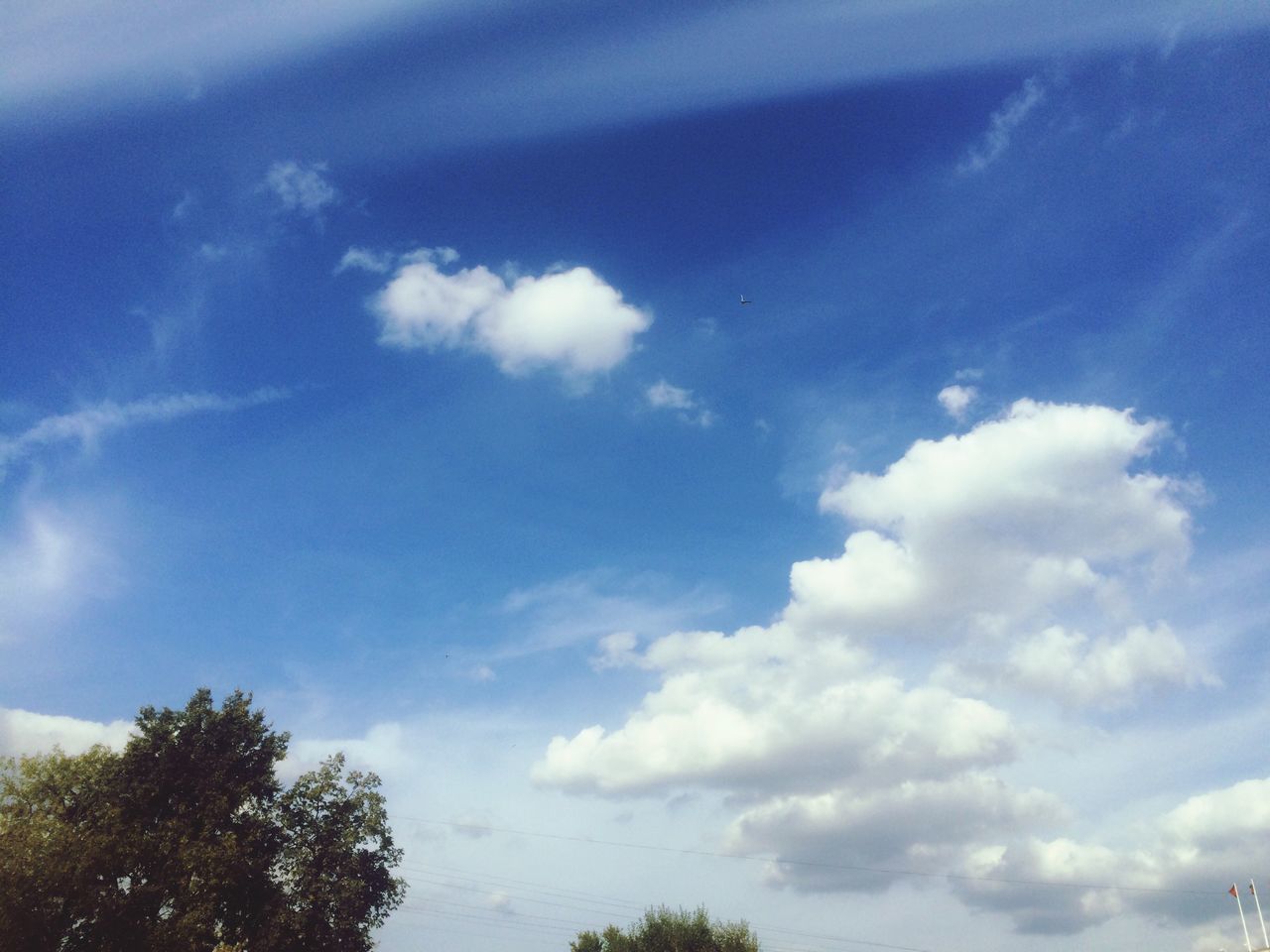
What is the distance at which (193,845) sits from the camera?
6450 cm

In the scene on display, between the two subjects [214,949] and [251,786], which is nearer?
[214,949]

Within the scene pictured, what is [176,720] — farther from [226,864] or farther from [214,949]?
[214,949]

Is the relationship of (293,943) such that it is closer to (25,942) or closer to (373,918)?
(373,918)

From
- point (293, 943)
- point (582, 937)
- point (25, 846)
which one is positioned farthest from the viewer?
point (582, 937)

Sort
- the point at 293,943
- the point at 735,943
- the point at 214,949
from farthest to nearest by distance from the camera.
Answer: the point at 735,943 < the point at 293,943 < the point at 214,949

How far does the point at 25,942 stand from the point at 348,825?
2260cm

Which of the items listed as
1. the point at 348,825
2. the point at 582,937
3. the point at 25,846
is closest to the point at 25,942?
the point at 25,846

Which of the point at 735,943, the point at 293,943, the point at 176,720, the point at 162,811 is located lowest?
the point at 735,943

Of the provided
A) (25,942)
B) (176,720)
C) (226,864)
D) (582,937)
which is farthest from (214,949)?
(582,937)

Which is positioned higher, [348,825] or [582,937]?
[348,825]

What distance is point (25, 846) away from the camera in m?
55.4

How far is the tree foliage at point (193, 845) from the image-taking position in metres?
60.3

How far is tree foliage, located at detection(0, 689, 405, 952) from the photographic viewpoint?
6028cm

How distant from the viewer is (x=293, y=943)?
66562 mm
